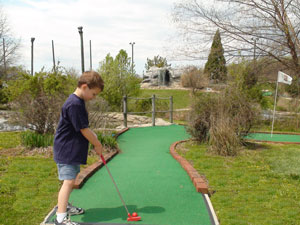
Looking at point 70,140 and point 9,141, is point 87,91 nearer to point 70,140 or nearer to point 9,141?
point 70,140

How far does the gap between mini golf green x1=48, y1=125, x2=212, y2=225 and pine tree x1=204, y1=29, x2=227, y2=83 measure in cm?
363

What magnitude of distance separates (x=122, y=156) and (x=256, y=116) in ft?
10.8

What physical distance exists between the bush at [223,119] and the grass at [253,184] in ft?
1.09

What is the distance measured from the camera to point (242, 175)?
486cm

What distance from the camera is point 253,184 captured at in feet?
14.5

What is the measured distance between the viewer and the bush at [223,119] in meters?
6.33

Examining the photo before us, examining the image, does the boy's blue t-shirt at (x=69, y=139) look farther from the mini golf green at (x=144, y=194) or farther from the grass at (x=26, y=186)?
the grass at (x=26, y=186)

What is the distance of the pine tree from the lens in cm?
840

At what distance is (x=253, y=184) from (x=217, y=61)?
5241mm

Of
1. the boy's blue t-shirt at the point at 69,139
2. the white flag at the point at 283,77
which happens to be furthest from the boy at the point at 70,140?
the white flag at the point at 283,77

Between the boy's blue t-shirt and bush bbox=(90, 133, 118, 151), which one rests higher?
the boy's blue t-shirt

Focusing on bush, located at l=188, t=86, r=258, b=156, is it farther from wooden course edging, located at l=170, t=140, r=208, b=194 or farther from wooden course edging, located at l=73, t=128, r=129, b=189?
wooden course edging, located at l=73, t=128, r=129, b=189

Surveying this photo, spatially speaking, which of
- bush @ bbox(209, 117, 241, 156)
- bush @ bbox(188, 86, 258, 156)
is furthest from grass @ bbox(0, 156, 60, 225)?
bush @ bbox(188, 86, 258, 156)

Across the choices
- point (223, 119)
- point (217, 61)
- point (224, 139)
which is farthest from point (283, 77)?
point (224, 139)
